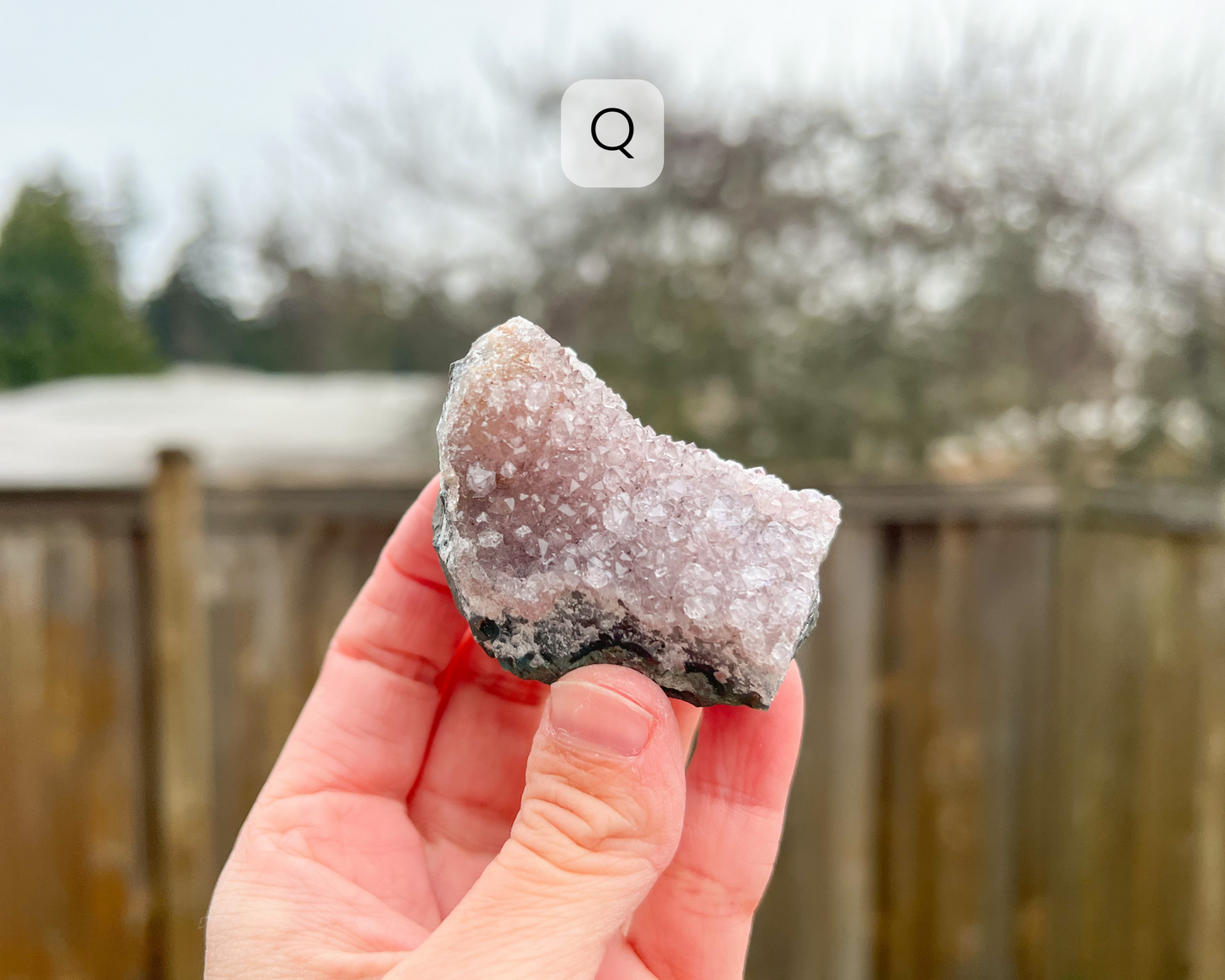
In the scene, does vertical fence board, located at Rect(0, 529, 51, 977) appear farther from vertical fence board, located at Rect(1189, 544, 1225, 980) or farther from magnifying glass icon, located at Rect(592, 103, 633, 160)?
vertical fence board, located at Rect(1189, 544, 1225, 980)

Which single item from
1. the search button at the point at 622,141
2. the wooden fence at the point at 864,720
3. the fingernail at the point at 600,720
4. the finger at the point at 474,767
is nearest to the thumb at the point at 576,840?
the fingernail at the point at 600,720

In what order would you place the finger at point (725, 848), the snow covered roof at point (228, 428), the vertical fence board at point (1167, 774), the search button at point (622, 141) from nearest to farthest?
the finger at point (725, 848)
the search button at point (622, 141)
the vertical fence board at point (1167, 774)
the snow covered roof at point (228, 428)

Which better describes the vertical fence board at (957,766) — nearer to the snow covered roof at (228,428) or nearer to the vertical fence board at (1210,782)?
the vertical fence board at (1210,782)

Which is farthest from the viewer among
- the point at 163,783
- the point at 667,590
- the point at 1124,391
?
the point at 1124,391

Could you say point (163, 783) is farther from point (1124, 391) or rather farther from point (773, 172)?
point (1124, 391)

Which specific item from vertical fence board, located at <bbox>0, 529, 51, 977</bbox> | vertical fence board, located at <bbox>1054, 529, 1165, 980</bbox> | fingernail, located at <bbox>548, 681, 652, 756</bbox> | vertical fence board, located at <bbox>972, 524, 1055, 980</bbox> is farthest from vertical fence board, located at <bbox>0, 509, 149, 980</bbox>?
vertical fence board, located at <bbox>1054, 529, 1165, 980</bbox>

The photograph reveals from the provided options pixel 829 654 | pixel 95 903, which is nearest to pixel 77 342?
pixel 95 903
